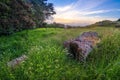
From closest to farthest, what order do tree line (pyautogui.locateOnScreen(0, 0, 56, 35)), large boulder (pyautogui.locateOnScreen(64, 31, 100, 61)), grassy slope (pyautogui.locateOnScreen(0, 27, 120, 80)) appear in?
1. grassy slope (pyautogui.locateOnScreen(0, 27, 120, 80))
2. large boulder (pyautogui.locateOnScreen(64, 31, 100, 61))
3. tree line (pyautogui.locateOnScreen(0, 0, 56, 35))

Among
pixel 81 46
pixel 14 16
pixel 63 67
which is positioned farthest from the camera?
pixel 14 16

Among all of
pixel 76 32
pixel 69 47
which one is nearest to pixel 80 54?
pixel 69 47

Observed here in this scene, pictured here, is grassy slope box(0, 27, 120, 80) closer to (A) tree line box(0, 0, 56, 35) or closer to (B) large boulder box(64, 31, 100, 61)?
(B) large boulder box(64, 31, 100, 61)

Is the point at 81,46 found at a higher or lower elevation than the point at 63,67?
higher

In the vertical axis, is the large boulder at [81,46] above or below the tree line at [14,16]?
below

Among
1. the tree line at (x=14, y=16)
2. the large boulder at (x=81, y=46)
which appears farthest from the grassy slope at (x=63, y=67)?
the tree line at (x=14, y=16)

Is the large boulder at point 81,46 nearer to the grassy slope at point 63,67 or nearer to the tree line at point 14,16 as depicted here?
the grassy slope at point 63,67

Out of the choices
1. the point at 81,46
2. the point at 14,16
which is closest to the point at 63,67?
the point at 81,46

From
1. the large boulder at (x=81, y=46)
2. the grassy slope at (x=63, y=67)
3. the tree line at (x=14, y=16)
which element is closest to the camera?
the grassy slope at (x=63, y=67)

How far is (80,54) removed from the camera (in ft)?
34.4

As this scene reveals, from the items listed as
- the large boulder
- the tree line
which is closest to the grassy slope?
the large boulder

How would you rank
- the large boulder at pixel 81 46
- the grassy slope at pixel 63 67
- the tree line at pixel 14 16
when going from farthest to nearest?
the tree line at pixel 14 16 → the large boulder at pixel 81 46 → the grassy slope at pixel 63 67

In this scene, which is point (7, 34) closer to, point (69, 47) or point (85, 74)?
point (69, 47)

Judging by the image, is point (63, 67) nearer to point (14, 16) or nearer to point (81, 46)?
point (81, 46)
